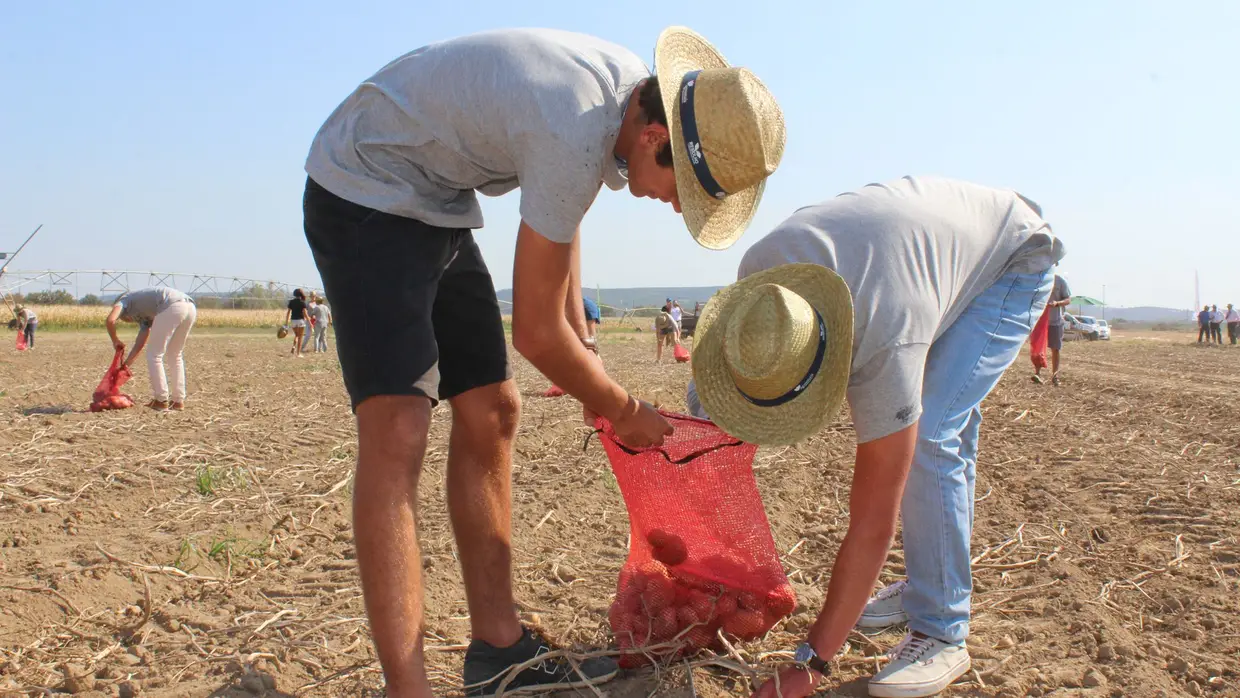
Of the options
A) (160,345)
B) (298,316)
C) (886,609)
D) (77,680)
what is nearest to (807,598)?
(886,609)

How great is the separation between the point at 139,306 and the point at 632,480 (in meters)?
6.87

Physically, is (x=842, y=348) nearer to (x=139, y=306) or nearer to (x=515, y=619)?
(x=515, y=619)

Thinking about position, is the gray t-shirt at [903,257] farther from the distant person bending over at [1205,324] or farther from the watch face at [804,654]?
the distant person bending over at [1205,324]

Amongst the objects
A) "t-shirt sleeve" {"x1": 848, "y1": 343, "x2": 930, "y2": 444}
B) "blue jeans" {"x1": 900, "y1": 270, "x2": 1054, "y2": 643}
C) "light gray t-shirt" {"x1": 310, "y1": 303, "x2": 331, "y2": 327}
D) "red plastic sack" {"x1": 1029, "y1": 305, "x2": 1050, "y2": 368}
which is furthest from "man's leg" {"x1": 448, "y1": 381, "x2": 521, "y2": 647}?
"light gray t-shirt" {"x1": 310, "y1": 303, "x2": 331, "y2": 327}

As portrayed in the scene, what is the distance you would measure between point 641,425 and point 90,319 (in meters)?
40.5

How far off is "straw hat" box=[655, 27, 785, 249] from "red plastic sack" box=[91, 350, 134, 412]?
24.6 ft

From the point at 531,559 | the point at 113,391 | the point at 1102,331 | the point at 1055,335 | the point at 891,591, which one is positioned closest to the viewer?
the point at 891,591

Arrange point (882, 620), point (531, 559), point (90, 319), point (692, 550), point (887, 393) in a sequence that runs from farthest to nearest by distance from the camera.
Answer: point (90, 319)
point (531, 559)
point (882, 620)
point (692, 550)
point (887, 393)

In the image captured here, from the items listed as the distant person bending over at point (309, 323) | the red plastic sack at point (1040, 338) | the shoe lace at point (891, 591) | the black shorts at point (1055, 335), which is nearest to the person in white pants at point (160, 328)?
the shoe lace at point (891, 591)

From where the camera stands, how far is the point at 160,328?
26.0 feet

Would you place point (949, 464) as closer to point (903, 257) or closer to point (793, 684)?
point (903, 257)

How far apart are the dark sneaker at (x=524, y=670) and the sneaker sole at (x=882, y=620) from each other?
35.4 inches

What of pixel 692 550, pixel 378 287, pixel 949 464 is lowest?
pixel 692 550

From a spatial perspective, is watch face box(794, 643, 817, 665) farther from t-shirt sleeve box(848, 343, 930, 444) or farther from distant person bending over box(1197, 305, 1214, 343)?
distant person bending over box(1197, 305, 1214, 343)
